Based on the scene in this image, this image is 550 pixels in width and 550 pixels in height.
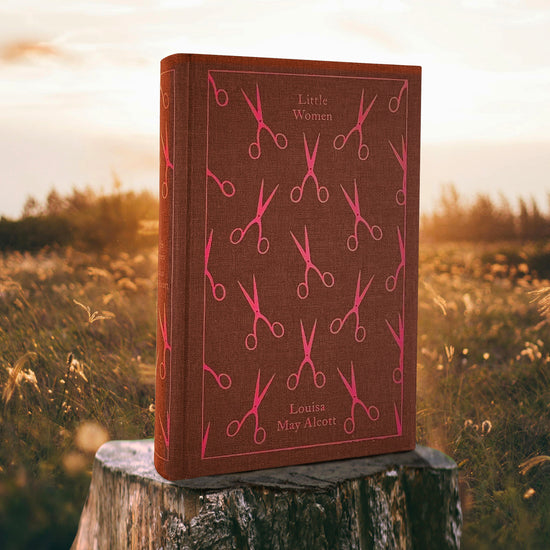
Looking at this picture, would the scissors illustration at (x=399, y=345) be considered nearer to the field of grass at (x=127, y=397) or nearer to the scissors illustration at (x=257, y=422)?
the scissors illustration at (x=257, y=422)

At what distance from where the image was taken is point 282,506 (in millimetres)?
1599

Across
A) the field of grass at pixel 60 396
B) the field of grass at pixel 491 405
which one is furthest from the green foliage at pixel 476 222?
the field of grass at pixel 60 396

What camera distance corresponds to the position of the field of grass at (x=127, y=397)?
2.42 meters

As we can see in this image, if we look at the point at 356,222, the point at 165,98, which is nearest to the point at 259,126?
the point at 165,98

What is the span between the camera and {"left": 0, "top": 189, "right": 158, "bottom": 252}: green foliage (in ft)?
11.8

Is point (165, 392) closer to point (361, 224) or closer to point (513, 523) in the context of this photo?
point (361, 224)

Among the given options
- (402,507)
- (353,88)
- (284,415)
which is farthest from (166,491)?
(353,88)

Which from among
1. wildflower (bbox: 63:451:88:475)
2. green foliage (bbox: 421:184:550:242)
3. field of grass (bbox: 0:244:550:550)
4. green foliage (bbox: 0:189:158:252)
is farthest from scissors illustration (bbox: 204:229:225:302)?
green foliage (bbox: 421:184:550:242)

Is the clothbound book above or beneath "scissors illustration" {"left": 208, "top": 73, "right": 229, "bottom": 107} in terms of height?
beneath

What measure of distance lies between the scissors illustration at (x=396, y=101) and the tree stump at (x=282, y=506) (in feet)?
3.09

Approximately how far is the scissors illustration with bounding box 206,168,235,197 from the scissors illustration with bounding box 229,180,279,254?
7cm

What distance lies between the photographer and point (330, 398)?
5.64 feet

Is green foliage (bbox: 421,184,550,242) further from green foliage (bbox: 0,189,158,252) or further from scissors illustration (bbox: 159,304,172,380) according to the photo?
scissors illustration (bbox: 159,304,172,380)

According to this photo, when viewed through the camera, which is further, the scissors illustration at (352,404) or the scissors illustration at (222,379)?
the scissors illustration at (352,404)
